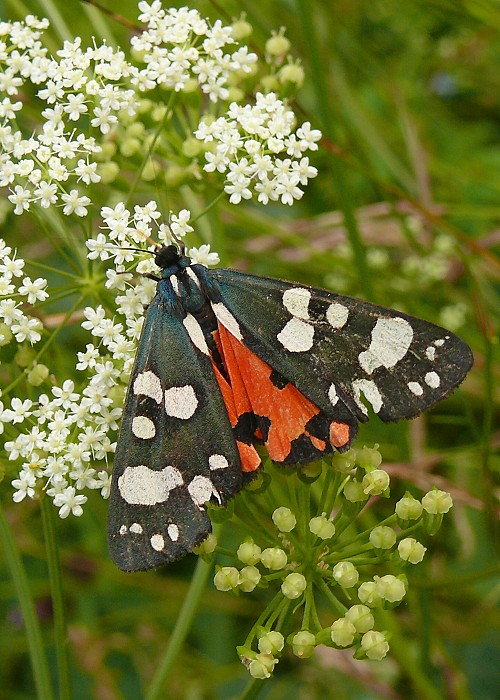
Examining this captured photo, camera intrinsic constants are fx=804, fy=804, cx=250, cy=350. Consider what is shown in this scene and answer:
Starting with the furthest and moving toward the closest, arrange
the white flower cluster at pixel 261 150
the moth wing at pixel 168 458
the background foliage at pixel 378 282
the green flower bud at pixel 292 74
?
the background foliage at pixel 378 282 → the green flower bud at pixel 292 74 → the white flower cluster at pixel 261 150 → the moth wing at pixel 168 458

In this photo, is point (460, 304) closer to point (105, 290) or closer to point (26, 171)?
point (105, 290)

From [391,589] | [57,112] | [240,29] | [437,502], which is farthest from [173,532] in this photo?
[240,29]

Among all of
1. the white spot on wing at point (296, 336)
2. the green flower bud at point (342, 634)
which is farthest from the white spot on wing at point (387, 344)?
the green flower bud at point (342, 634)

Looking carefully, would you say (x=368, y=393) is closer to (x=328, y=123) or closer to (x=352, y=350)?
(x=352, y=350)

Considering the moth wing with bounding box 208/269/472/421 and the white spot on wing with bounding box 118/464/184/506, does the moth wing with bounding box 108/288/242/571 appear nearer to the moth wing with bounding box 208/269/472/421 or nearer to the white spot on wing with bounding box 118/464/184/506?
the white spot on wing with bounding box 118/464/184/506

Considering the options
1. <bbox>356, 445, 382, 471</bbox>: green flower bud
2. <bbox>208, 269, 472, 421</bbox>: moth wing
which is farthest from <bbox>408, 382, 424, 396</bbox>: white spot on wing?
<bbox>356, 445, 382, 471</bbox>: green flower bud

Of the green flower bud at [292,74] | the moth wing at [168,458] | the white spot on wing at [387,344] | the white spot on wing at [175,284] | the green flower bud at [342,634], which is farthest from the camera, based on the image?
the green flower bud at [292,74]

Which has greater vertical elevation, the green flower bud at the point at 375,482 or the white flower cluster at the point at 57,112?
the white flower cluster at the point at 57,112

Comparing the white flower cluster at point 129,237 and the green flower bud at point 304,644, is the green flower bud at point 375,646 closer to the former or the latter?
the green flower bud at point 304,644
